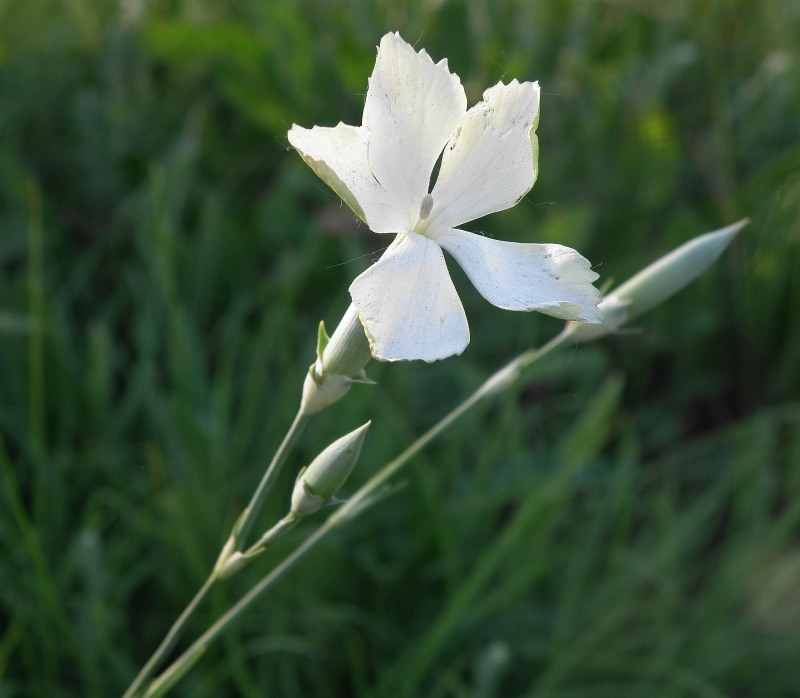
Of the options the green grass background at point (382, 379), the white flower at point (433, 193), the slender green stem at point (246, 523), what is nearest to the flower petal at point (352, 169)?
the white flower at point (433, 193)

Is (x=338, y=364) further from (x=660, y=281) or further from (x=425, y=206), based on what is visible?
(x=660, y=281)

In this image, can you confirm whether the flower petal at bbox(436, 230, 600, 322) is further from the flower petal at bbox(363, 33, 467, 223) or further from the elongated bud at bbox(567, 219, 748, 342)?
the elongated bud at bbox(567, 219, 748, 342)

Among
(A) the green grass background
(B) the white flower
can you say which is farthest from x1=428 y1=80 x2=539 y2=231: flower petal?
(A) the green grass background

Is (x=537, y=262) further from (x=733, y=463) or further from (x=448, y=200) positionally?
(x=733, y=463)

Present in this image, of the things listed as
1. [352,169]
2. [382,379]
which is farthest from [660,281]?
[382,379]

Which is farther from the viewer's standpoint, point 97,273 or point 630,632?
point 97,273

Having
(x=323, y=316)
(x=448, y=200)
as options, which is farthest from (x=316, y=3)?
(x=448, y=200)

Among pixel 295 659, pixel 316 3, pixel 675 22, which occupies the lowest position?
pixel 295 659
